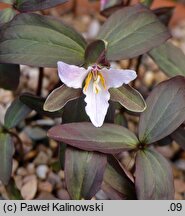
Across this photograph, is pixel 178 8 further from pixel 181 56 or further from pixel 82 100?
pixel 82 100

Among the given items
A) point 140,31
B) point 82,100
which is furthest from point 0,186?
point 140,31

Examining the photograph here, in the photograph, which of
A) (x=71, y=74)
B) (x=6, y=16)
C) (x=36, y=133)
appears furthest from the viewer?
(x=36, y=133)

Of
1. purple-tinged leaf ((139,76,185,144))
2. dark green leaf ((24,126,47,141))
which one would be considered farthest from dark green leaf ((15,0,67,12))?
dark green leaf ((24,126,47,141))

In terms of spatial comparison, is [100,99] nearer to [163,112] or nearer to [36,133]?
[163,112]

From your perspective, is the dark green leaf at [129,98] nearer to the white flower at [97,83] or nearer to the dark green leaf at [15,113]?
the white flower at [97,83]

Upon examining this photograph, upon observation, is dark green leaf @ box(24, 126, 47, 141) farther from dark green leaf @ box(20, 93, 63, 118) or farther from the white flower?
the white flower

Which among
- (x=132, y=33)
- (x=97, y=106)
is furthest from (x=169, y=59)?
(x=97, y=106)
